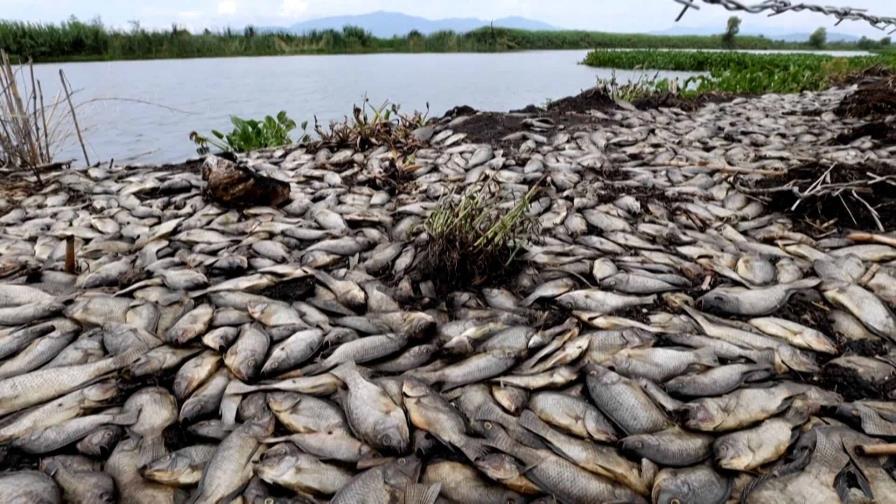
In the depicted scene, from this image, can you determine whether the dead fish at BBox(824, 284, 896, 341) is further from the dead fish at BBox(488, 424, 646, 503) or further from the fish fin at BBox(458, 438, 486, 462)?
the fish fin at BBox(458, 438, 486, 462)

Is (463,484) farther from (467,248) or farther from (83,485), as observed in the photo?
(467,248)

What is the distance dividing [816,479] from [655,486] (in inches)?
15.3

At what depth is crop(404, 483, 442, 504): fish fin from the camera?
127 cm

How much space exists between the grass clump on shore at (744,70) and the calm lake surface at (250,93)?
2312mm

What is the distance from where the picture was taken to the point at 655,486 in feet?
4.31

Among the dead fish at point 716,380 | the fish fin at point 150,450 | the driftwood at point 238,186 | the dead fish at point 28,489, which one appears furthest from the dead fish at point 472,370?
the driftwood at point 238,186

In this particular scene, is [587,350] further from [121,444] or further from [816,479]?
[121,444]

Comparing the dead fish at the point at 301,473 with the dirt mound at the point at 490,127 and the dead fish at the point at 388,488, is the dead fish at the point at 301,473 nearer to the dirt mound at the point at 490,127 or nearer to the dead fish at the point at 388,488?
the dead fish at the point at 388,488

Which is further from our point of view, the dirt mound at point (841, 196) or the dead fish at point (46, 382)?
the dirt mound at point (841, 196)

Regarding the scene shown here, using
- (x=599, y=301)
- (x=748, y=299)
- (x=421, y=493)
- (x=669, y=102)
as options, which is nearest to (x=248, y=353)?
(x=421, y=493)

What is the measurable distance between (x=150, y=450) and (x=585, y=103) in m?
5.95

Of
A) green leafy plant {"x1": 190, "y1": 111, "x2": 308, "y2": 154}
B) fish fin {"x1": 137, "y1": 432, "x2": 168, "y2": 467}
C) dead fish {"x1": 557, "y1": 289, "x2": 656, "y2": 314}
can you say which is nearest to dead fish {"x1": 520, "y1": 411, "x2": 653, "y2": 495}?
dead fish {"x1": 557, "y1": 289, "x2": 656, "y2": 314}

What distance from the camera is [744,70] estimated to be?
11680mm

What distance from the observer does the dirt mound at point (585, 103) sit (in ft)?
20.3
